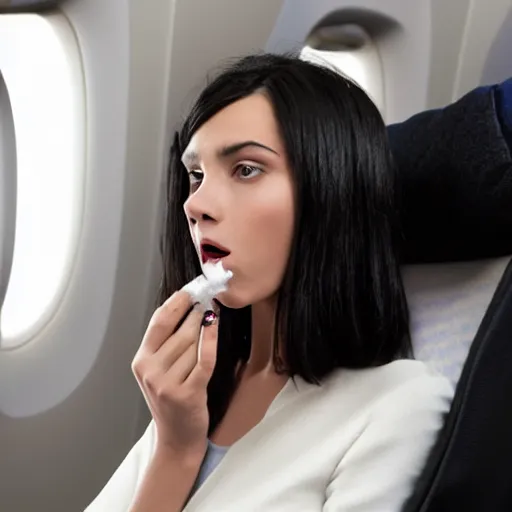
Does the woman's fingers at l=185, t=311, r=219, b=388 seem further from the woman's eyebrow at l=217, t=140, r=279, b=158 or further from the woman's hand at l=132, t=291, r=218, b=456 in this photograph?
the woman's eyebrow at l=217, t=140, r=279, b=158

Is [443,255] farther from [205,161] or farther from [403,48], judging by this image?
[403,48]

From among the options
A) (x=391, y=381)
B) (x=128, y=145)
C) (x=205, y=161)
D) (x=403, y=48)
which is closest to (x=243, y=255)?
(x=205, y=161)

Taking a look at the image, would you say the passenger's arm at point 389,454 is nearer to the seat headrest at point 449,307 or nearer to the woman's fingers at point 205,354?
the seat headrest at point 449,307

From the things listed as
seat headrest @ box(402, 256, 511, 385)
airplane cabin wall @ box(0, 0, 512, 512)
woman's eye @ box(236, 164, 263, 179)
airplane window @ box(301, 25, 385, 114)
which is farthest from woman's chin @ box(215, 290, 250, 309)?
airplane window @ box(301, 25, 385, 114)

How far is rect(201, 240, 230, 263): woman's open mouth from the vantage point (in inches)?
37.2

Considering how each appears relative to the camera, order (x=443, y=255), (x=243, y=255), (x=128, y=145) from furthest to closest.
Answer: (x=128, y=145) → (x=443, y=255) → (x=243, y=255)

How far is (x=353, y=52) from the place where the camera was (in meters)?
1.75

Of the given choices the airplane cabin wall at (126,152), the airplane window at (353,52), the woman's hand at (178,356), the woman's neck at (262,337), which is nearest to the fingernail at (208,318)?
the woman's hand at (178,356)

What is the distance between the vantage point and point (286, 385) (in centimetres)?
104

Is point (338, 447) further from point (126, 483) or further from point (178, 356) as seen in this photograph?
point (126, 483)

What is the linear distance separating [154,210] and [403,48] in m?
0.65

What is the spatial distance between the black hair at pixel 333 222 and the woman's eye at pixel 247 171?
0.04 m

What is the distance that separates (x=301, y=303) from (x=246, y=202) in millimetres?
140

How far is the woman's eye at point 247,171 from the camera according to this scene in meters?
0.96
